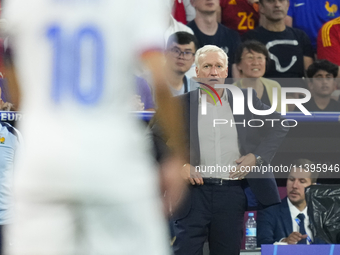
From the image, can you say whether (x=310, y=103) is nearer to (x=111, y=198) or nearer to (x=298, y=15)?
(x=298, y=15)

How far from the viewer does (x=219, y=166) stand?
3.80 meters

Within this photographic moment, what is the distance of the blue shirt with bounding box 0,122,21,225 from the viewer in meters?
4.28

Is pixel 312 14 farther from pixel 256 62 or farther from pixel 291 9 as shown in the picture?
pixel 256 62

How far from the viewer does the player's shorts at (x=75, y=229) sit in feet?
4.62

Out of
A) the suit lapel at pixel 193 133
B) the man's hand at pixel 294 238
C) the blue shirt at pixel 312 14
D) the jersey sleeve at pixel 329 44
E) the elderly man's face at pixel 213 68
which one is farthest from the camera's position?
the blue shirt at pixel 312 14

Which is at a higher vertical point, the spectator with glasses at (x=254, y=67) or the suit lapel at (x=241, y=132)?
the spectator with glasses at (x=254, y=67)

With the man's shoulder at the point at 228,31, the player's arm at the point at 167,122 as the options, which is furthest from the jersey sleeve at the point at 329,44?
the player's arm at the point at 167,122

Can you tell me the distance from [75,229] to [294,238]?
135 inches

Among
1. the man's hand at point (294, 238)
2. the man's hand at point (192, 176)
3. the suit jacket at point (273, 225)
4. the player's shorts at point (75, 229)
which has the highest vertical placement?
the man's hand at point (192, 176)

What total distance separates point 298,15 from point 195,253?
3953 millimetres

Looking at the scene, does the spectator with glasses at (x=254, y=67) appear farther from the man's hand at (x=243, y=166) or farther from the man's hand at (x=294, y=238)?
the man's hand at (x=243, y=166)

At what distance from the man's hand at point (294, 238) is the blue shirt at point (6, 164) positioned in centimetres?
227

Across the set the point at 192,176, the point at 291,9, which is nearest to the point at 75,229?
the point at 192,176

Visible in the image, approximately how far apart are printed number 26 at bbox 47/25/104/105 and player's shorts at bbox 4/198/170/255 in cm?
29
